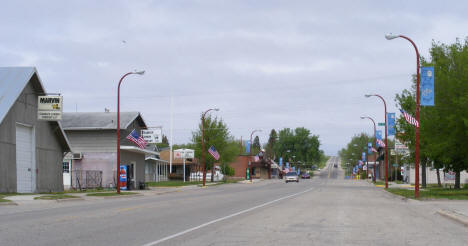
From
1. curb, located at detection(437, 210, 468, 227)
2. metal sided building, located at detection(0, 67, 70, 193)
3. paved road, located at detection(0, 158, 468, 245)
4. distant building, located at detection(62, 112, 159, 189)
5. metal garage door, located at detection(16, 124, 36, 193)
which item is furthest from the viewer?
distant building, located at detection(62, 112, 159, 189)

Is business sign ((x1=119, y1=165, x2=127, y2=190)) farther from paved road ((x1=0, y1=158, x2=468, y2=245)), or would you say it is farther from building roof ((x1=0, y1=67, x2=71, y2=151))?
paved road ((x1=0, y1=158, x2=468, y2=245))

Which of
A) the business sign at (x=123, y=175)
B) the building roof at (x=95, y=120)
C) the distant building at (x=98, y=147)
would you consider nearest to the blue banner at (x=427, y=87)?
the business sign at (x=123, y=175)

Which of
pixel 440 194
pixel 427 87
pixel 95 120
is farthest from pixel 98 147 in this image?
pixel 427 87

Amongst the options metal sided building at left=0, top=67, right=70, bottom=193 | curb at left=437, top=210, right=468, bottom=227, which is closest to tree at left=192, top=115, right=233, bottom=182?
metal sided building at left=0, top=67, right=70, bottom=193

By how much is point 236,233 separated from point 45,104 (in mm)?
23882

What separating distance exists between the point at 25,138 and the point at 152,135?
14185 mm

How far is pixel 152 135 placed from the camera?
4650 centimetres

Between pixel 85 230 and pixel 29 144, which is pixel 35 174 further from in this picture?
pixel 85 230

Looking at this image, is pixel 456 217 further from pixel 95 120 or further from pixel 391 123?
pixel 95 120

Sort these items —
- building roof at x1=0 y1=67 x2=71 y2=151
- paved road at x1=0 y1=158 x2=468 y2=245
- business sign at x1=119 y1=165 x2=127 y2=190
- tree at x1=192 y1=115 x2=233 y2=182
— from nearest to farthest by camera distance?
paved road at x1=0 y1=158 x2=468 y2=245, building roof at x1=0 y1=67 x2=71 y2=151, business sign at x1=119 y1=165 x2=127 y2=190, tree at x1=192 y1=115 x2=233 y2=182

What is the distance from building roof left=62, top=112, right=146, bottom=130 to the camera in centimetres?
4597

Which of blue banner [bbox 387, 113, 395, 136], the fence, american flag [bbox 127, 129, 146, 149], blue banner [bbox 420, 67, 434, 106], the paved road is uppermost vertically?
blue banner [bbox 420, 67, 434, 106]

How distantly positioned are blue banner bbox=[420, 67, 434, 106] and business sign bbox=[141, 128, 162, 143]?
25314 mm

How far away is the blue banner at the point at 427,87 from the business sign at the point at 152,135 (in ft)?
83.0
